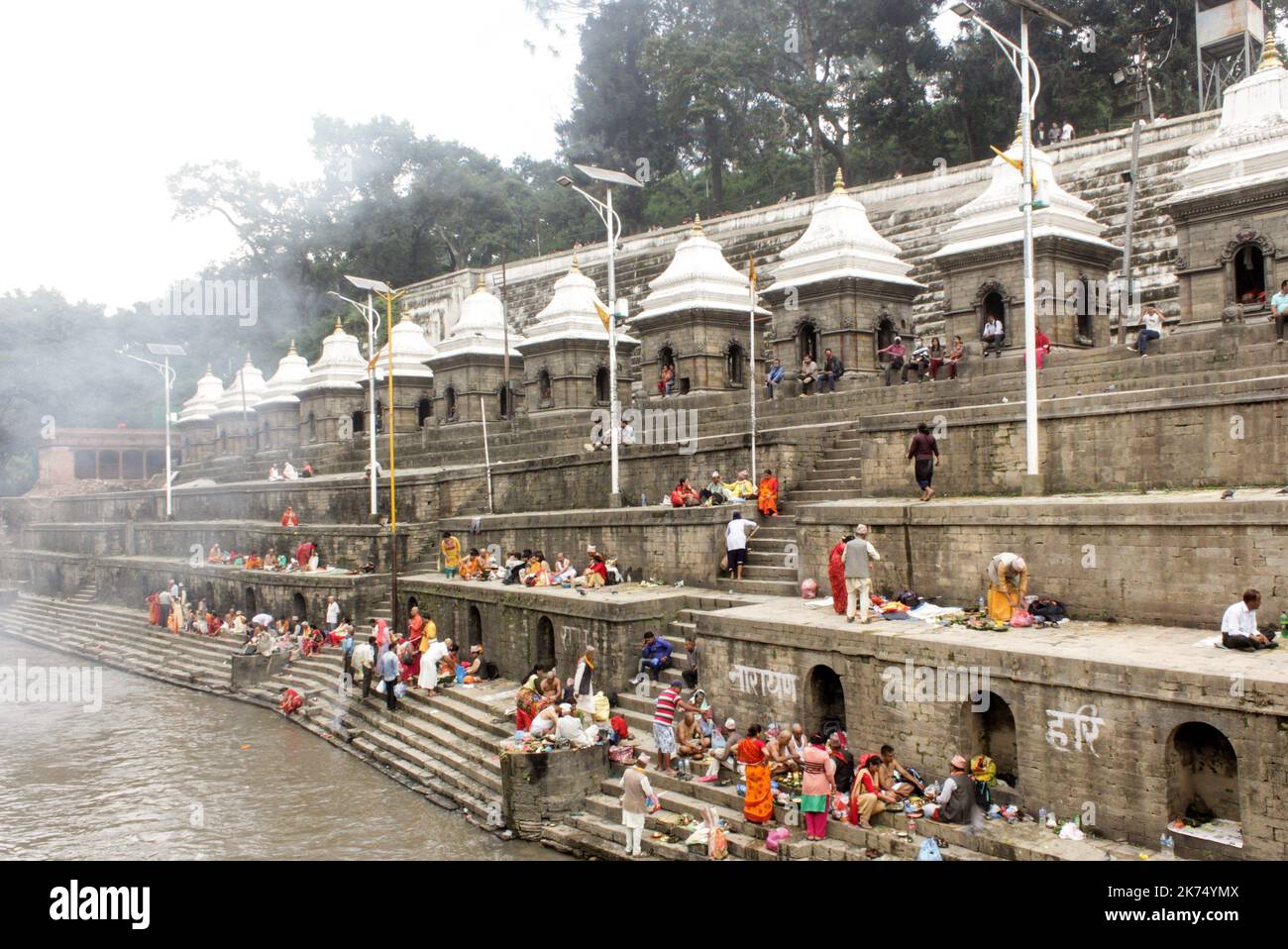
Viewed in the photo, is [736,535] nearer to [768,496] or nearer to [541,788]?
[768,496]

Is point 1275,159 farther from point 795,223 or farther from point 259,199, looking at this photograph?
→ point 259,199

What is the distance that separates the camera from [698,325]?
21.3m

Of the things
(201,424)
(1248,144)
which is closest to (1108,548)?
(1248,144)

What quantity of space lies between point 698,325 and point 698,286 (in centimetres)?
95

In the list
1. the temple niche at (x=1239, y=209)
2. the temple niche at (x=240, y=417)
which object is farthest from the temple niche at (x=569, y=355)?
the temple niche at (x=240, y=417)

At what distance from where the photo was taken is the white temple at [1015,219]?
16.8m

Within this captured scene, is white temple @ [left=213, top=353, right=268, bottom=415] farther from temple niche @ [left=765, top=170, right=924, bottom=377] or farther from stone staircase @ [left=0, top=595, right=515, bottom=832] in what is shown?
temple niche @ [left=765, top=170, right=924, bottom=377]

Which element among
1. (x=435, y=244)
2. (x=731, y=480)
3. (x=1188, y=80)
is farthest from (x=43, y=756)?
(x=435, y=244)

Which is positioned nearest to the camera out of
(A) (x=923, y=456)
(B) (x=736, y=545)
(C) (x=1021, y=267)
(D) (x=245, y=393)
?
(A) (x=923, y=456)

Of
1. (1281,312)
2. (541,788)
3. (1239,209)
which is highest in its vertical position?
(1239,209)

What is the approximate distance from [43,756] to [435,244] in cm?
3961

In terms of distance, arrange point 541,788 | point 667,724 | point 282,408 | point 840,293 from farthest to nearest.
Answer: point 282,408 → point 840,293 → point 541,788 → point 667,724

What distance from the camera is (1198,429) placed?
10.1 m

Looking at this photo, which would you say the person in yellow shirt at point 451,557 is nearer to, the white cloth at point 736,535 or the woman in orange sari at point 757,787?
the white cloth at point 736,535
